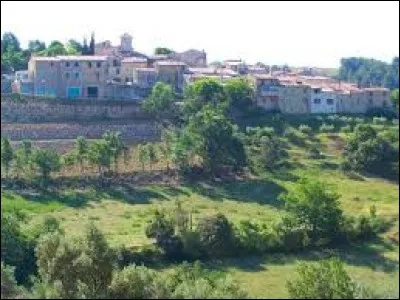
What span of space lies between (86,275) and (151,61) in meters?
23.6

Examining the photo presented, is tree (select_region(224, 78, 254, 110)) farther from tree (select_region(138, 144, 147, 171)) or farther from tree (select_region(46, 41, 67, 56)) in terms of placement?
tree (select_region(46, 41, 67, 56))

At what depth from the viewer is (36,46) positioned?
35906mm

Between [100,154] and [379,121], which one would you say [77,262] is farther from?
[379,121]

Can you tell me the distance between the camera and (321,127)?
26641 mm

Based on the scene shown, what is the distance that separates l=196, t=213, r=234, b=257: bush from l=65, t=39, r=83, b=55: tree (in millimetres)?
16991

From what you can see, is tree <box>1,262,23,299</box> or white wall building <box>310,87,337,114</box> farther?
white wall building <box>310,87,337,114</box>

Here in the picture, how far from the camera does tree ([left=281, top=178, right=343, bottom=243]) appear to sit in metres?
17.1

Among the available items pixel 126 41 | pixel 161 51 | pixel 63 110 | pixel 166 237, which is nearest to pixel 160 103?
pixel 63 110

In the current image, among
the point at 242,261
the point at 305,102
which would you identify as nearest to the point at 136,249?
the point at 242,261

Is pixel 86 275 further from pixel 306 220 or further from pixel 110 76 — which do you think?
pixel 110 76

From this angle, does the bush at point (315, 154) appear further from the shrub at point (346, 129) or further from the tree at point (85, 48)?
the tree at point (85, 48)

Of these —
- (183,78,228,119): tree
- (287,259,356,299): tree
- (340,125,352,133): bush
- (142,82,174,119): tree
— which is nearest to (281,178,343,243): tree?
(287,259,356,299): tree

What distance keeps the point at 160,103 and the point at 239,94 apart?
2.84 meters

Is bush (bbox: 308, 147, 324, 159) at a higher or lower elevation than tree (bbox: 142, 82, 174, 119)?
lower
